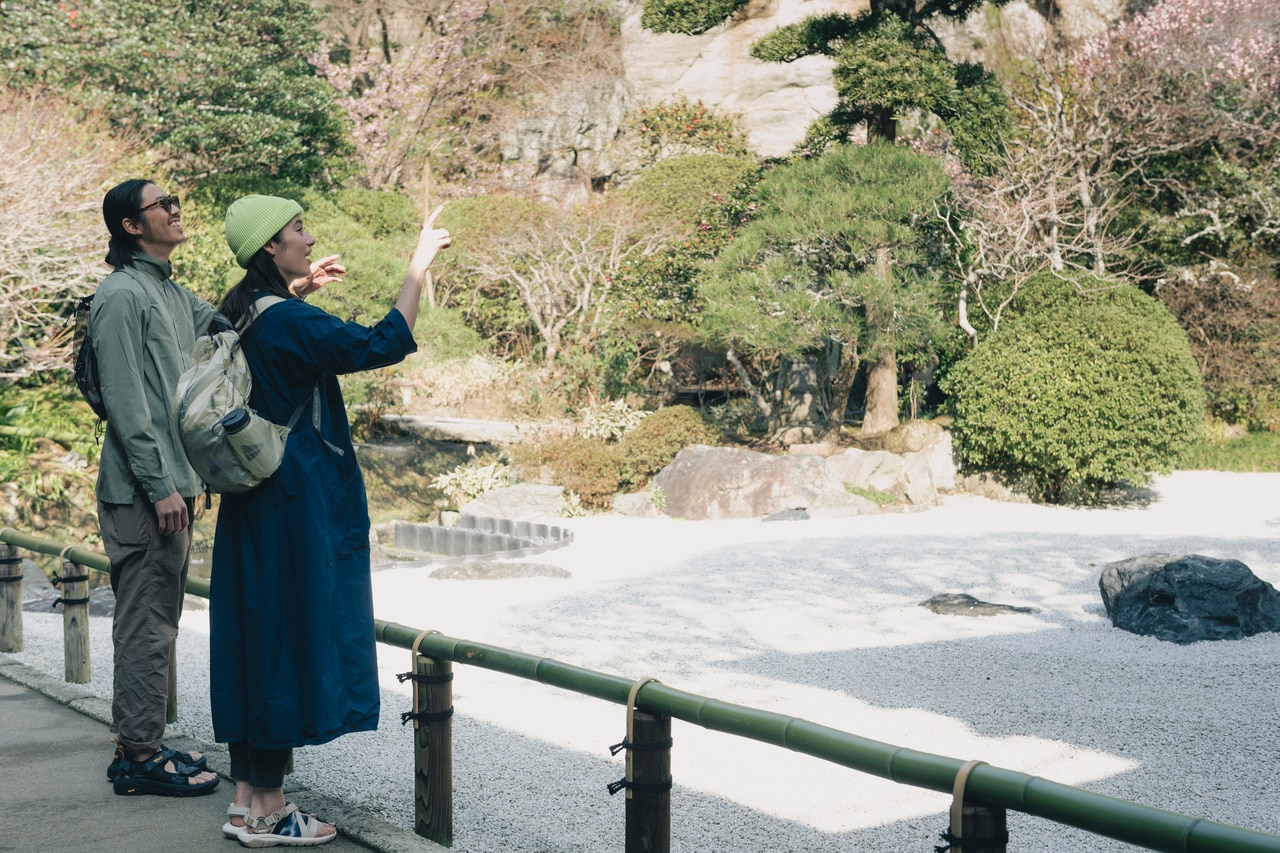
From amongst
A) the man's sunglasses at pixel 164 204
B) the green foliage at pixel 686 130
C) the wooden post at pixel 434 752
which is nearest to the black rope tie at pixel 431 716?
the wooden post at pixel 434 752

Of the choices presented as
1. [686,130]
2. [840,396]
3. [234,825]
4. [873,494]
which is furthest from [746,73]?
[234,825]

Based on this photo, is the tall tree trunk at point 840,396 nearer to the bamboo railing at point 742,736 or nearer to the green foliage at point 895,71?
the green foliage at point 895,71

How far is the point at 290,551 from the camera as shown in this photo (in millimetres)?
2641

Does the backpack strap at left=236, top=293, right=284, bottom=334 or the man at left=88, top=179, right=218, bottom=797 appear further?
the man at left=88, top=179, right=218, bottom=797

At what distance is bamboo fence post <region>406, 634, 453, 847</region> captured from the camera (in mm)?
2898

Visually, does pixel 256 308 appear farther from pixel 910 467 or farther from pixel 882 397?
pixel 882 397

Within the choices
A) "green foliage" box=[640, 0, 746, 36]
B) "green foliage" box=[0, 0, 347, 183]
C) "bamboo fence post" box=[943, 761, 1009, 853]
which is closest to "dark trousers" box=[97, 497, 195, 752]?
"bamboo fence post" box=[943, 761, 1009, 853]

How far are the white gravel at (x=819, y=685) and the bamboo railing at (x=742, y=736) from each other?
363 millimetres

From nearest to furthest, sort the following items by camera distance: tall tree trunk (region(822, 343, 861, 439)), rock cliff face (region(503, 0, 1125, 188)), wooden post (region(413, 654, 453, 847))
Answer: wooden post (region(413, 654, 453, 847)) < tall tree trunk (region(822, 343, 861, 439)) < rock cliff face (region(503, 0, 1125, 188))

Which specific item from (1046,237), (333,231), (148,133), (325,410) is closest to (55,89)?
(148,133)

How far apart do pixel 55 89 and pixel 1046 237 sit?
1131 cm

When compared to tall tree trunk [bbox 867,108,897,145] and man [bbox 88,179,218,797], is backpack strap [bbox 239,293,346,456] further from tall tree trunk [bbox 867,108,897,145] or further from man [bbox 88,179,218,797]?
tall tree trunk [bbox 867,108,897,145]

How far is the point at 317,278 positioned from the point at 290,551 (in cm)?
74

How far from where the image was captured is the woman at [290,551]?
2615mm
